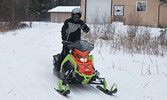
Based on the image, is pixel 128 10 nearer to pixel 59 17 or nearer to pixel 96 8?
pixel 96 8

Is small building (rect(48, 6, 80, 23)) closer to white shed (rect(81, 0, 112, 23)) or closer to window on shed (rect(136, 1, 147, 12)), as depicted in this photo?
white shed (rect(81, 0, 112, 23))

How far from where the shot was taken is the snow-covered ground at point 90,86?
4.96 m

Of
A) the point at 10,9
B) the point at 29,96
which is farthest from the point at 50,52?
the point at 10,9

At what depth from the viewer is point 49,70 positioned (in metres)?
7.22

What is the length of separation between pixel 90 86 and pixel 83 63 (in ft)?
3.20

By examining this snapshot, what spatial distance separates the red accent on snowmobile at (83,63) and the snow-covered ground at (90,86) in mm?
548

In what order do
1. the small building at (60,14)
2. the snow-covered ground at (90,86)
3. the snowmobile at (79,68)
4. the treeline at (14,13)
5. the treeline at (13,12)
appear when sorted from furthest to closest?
the small building at (60,14) → the treeline at (13,12) → the treeline at (14,13) → the snowmobile at (79,68) → the snow-covered ground at (90,86)

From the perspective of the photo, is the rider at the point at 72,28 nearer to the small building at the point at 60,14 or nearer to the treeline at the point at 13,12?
the treeline at the point at 13,12

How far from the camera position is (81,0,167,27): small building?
23.5m

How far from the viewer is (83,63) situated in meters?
5.29

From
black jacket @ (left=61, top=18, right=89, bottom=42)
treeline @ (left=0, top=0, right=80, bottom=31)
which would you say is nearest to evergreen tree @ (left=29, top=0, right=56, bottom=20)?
treeline @ (left=0, top=0, right=80, bottom=31)

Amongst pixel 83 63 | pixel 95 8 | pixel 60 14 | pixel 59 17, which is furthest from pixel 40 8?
pixel 83 63

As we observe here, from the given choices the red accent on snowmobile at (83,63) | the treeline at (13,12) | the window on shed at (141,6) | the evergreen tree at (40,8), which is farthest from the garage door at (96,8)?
the evergreen tree at (40,8)

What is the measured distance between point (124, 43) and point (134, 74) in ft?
11.8
